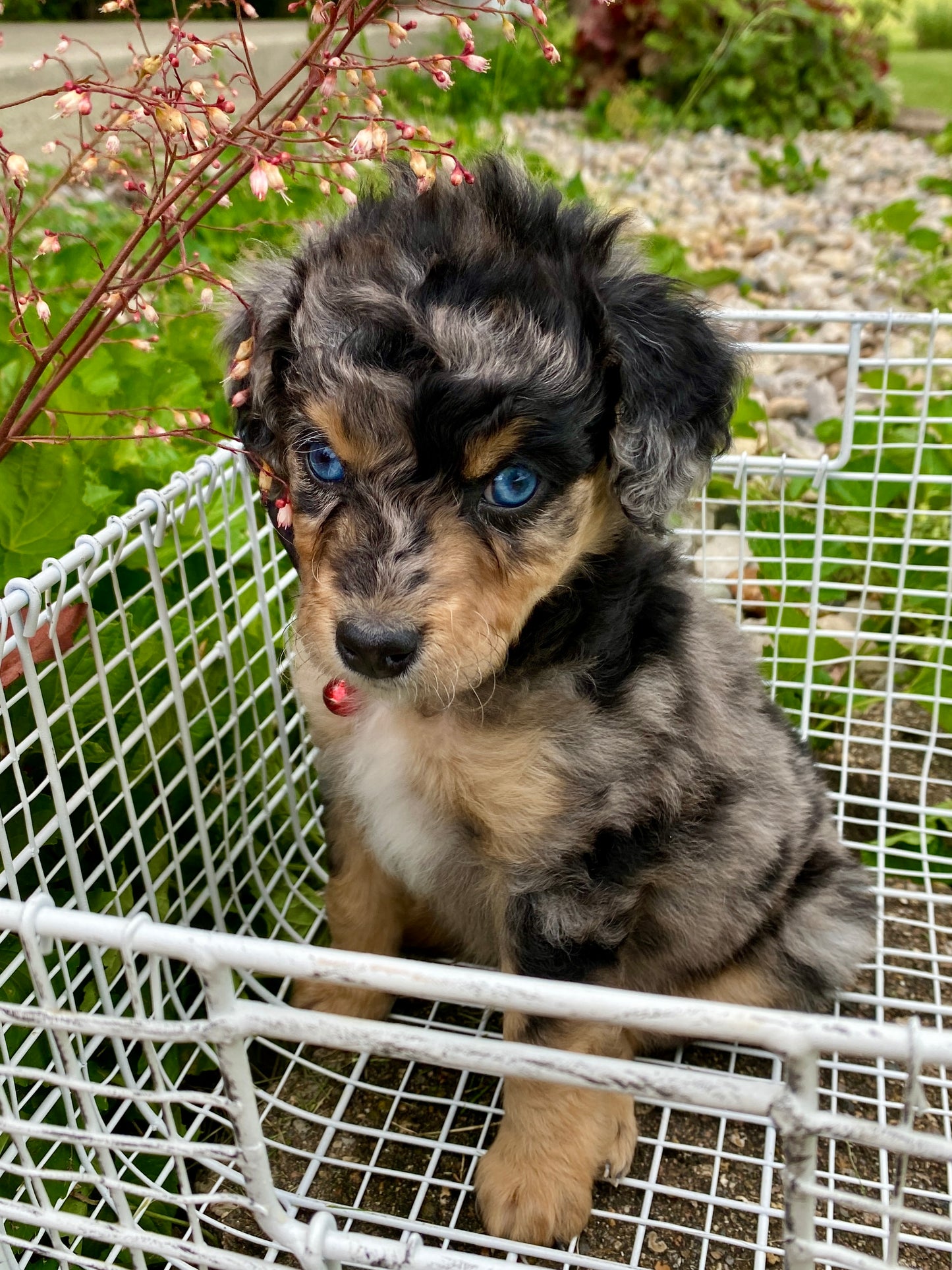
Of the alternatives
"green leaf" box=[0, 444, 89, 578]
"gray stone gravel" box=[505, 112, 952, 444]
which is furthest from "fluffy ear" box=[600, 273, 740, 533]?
"gray stone gravel" box=[505, 112, 952, 444]

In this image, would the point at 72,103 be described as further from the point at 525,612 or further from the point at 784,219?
the point at 784,219

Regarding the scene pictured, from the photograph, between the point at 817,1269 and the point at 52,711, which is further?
the point at 52,711

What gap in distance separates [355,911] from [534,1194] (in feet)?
2.50

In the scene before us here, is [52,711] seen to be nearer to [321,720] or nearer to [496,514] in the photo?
[321,720]

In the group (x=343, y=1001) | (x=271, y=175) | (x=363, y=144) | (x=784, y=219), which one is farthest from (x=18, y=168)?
(x=784, y=219)

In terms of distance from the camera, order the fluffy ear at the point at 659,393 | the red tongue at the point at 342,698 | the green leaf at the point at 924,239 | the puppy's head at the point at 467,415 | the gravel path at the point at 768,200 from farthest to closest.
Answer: the gravel path at the point at 768,200 < the green leaf at the point at 924,239 < the red tongue at the point at 342,698 < the fluffy ear at the point at 659,393 < the puppy's head at the point at 467,415

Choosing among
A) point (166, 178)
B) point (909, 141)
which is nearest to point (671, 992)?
point (166, 178)

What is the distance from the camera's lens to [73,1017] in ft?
4.45

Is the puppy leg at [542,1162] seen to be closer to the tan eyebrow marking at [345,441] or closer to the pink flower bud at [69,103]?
the tan eyebrow marking at [345,441]

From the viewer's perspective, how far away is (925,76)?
15953 millimetres

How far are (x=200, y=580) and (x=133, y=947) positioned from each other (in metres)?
1.74

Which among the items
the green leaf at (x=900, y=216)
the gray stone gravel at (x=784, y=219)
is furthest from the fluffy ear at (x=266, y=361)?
the green leaf at (x=900, y=216)

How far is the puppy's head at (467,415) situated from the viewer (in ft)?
5.99

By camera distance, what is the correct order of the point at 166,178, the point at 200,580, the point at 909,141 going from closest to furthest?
the point at 166,178
the point at 200,580
the point at 909,141
